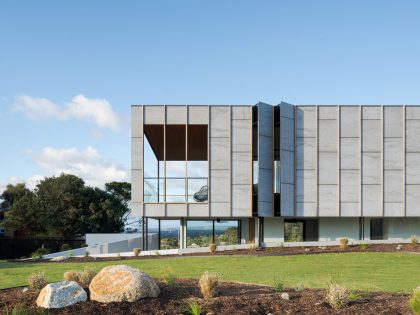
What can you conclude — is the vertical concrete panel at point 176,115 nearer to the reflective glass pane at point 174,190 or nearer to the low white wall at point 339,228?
the reflective glass pane at point 174,190

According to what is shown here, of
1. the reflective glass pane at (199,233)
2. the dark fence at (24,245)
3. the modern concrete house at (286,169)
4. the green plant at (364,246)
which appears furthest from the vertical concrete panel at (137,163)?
the dark fence at (24,245)

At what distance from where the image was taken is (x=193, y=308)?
9586 millimetres

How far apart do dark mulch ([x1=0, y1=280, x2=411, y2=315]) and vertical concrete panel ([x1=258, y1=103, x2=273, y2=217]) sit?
16540 millimetres

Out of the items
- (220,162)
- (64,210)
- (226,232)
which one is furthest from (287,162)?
(64,210)

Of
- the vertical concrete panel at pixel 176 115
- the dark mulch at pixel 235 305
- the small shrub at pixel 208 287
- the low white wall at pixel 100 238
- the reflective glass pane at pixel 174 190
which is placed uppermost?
the vertical concrete panel at pixel 176 115

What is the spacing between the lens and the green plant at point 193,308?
9.55m

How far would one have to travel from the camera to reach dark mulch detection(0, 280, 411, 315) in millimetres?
9844

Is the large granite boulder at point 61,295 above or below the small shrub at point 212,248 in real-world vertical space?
above

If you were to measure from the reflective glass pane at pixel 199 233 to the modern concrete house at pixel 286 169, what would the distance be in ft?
0.95

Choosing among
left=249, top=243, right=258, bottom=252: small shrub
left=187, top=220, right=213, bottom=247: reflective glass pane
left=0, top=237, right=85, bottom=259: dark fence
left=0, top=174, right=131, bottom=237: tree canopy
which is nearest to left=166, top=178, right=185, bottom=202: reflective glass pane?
left=187, top=220, right=213, bottom=247: reflective glass pane

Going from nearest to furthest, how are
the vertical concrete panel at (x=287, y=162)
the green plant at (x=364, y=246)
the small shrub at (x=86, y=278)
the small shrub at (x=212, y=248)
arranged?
1. the small shrub at (x=86, y=278)
2. the green plant at (x=364, y=246)
3. the small shrub at (x=212, y=248)
4. the vertical concrete panel at (x=287, y=162)

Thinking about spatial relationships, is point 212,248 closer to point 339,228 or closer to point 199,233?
point 199,233

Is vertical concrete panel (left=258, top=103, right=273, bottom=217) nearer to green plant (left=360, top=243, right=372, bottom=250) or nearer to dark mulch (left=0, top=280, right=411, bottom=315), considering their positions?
green plant (left=360, top=243, right=372, bottom=250)

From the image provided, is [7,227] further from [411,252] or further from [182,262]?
[411,252]
